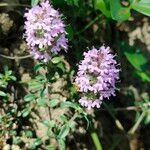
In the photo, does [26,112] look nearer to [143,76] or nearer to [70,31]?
[70,31]

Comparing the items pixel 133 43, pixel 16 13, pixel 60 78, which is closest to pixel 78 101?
pixel 60 78

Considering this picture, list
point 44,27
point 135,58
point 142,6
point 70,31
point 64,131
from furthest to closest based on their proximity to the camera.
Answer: point 135,58
point 70,31
point 142,6
point 64,131
point 44,27

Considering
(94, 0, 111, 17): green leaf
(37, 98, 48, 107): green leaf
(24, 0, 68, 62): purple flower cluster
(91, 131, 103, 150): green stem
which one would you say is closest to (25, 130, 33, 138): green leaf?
(37, 98, 48, 107): green leaf

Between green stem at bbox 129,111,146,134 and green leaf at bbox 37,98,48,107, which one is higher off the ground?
green leaf at bbox 37,98,48,107

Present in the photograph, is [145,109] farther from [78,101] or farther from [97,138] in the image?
[78,101]

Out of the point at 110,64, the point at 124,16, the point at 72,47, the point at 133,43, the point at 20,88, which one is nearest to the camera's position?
the point at 110,64

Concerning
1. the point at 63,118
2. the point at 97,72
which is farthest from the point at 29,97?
the point at 97,72

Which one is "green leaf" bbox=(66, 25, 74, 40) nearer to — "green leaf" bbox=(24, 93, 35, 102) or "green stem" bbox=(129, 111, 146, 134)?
"green leaf" bbox=(24, 93, 35, 102)
